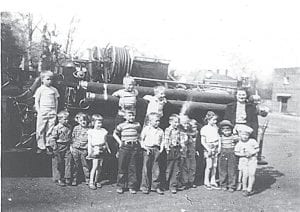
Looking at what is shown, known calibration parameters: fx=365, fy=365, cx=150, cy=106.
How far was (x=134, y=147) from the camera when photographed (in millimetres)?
5805

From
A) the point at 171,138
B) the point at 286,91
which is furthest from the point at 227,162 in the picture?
the point at 286,91

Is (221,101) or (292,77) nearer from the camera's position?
(221,101)

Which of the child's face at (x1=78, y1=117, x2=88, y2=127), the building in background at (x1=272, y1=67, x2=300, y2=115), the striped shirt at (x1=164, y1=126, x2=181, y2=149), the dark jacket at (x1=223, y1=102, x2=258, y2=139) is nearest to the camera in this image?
the child's face at (x1=78, y1=117, x2=88, y2=127)

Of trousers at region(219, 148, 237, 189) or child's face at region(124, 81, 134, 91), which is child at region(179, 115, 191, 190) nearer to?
trousers at region(219, 148, 237, 189)

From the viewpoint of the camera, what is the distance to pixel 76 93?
21.1 feet

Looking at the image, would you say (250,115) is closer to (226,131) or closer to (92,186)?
(226,131)

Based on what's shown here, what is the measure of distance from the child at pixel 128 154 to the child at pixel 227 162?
158 cm

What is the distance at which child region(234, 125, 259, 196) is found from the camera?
6.20 meters

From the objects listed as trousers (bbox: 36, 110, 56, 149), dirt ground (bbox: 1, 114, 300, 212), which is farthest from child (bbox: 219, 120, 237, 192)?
trousers (bbox: 36, 110, 56, 149)

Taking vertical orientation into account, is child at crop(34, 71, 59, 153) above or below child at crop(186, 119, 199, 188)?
above

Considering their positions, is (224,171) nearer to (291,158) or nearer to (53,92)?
(53,92)

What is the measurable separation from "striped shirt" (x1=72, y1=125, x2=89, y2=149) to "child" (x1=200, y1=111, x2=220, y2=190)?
206cm

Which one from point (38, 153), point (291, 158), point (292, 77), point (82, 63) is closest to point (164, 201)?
point (38, 153)

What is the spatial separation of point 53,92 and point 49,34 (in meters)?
13.0
